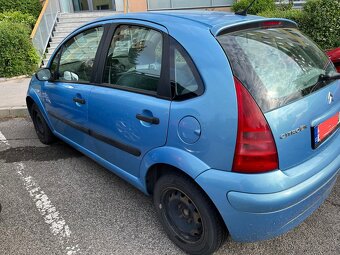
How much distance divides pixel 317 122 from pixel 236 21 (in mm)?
850

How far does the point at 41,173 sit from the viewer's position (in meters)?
3.70

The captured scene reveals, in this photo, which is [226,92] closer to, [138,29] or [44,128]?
[138,29]

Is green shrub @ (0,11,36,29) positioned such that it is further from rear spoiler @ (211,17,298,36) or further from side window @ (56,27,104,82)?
rear spoiler @ (211,17,298,36)

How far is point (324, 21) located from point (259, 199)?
6208 millimetres

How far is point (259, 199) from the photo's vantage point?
1849 millimetres

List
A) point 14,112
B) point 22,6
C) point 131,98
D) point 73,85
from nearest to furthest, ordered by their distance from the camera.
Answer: point 131,98 → point 73,85 → point 14,112 → point 22,6

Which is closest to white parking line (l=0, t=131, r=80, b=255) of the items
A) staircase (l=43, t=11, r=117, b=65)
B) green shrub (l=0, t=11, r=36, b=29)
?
staircase (l=43, t=11, r=117, b=65)

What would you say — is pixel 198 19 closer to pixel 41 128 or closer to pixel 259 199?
pixel 259 199

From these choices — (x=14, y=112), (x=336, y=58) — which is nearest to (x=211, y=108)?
(x=336, y=58)

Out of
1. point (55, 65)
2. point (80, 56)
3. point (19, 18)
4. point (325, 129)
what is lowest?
point (325, 129)

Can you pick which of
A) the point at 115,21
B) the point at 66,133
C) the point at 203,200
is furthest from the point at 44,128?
the point at 203,200

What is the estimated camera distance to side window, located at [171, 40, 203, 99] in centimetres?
206

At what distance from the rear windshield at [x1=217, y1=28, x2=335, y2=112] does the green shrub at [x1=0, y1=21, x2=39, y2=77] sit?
7.48 metres

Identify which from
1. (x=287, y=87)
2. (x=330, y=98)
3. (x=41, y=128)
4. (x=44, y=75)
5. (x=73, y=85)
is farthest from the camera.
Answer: (x=41, y=128)
